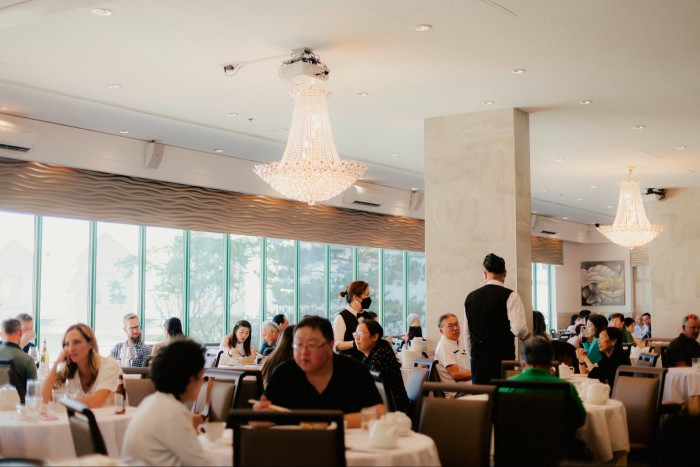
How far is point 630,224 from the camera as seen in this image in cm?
1295

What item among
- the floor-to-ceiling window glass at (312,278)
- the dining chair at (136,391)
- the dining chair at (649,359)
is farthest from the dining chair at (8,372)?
the floor-to-ceiling window glass at (312,278)

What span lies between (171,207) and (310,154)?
4797 millimetres

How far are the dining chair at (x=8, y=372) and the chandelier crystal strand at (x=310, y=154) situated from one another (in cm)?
281

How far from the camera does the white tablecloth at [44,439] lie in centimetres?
451

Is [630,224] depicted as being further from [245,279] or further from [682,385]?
[245,279]

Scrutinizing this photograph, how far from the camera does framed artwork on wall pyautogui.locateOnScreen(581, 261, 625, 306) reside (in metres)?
23.0

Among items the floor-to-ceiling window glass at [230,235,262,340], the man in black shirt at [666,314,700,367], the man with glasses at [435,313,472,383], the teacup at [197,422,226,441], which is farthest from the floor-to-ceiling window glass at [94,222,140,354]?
the teacup at [197,422,226,441]

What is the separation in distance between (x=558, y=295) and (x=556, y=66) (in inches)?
668

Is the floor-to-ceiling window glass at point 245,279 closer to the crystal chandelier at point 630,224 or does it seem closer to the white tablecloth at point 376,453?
the crystal chandelier at point 630,224

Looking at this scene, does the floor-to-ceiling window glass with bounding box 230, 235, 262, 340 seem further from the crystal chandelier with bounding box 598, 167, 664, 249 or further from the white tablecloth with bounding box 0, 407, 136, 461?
the white tablecloth with bounding box 0, 407, 136, 461

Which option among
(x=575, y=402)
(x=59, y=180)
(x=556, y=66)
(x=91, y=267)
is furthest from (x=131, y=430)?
(x=91, y=267)

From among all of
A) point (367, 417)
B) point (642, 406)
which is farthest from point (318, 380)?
point (642, 406)

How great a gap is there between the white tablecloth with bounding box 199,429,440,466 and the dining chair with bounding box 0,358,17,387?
307 centimetres

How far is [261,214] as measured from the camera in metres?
13.4
